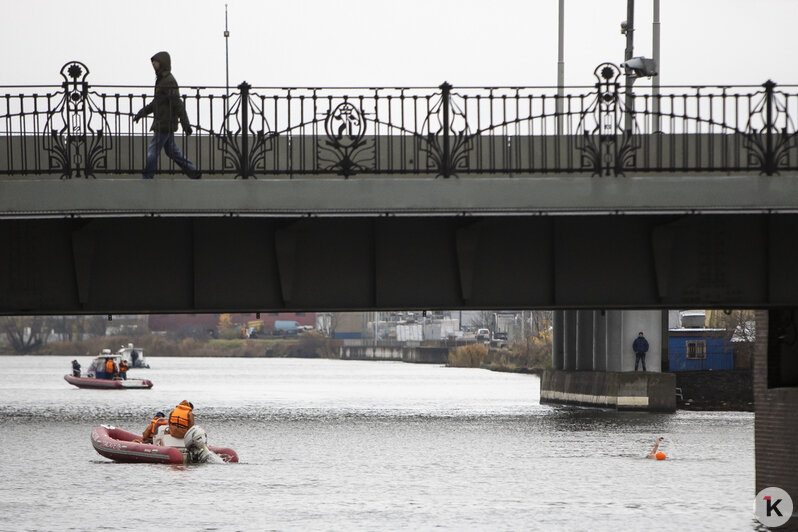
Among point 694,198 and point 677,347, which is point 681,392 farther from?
point 694,198

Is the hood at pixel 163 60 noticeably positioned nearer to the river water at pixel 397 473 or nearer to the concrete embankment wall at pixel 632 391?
the river water at pixel 397 473

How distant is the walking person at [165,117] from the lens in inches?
728

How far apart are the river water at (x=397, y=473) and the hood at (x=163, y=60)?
1232 centimetres

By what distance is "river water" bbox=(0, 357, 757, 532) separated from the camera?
29.5 metres

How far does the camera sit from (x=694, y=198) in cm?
1823

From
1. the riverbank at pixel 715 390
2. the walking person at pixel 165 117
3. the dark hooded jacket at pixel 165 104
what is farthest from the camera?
the riverbank at pixel 715 390

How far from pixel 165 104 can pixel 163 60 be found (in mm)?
630

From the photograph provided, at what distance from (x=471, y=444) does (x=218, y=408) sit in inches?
1150

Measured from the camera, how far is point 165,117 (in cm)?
1866

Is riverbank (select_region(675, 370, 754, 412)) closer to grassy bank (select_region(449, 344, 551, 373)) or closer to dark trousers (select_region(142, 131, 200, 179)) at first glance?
dark trousers (select_region(142, 131, 200, 179))

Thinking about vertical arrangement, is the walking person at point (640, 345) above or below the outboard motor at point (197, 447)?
above

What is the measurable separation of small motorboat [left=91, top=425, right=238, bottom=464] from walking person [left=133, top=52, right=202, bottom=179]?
23032 millimetres

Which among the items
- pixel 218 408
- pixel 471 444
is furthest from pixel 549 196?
pixel 218 408

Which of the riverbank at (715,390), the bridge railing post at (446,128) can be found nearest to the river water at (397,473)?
the riverbank at (715,390)
